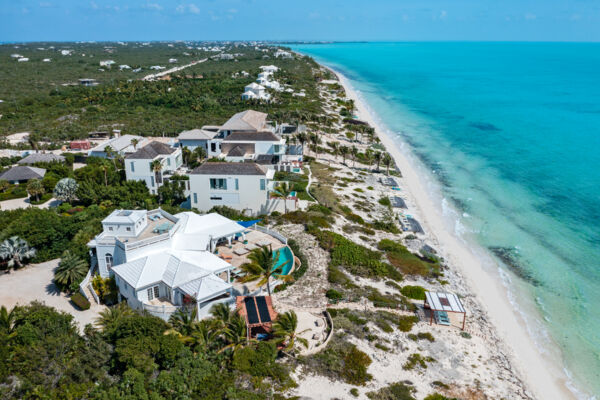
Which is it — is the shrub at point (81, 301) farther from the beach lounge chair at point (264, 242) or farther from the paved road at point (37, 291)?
the beach lounge chair at point (264, 242)

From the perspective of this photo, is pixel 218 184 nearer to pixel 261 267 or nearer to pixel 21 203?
pixel 261 267

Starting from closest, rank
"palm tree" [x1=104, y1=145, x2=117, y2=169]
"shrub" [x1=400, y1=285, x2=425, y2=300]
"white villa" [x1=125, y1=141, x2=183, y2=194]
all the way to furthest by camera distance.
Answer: "shrub" [x1=400, y1=285, x2=425, y2=300] < "white villa" [x1=125, y1=141, x2=183, y2=194] < "palm tree" [x1=104, y1=145, x2=117, y2=169]

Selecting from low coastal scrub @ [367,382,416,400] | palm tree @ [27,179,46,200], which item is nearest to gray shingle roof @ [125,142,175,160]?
palm tree @ [27,179,46,200]

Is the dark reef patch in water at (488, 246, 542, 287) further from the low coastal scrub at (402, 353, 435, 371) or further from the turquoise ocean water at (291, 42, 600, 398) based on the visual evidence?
the low coastal scrub at (402, 353, 435, 371)

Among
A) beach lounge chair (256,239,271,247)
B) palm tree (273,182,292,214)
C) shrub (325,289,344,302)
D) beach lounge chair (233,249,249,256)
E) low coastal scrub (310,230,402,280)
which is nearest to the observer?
shrub (325,289,344,302)

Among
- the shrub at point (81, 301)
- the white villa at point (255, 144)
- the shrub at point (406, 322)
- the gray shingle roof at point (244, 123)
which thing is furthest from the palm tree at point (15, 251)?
the gray shingle roof at point (244, 123)

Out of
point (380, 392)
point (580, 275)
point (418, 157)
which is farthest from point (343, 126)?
point (380, 392)
